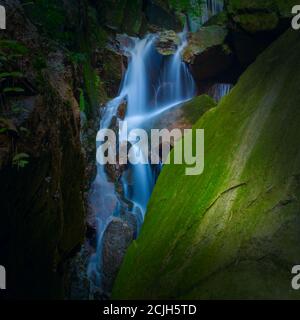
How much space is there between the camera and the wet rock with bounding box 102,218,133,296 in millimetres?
8469

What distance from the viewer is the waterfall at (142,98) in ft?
34.5

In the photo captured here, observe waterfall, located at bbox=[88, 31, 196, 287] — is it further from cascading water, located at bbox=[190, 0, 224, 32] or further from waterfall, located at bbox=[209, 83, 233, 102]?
cascading water, located at bbox=[190, 0, 224, 32]

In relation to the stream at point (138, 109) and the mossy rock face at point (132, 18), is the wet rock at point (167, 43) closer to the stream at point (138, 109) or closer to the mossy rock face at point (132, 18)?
the stream at point (138, 109)

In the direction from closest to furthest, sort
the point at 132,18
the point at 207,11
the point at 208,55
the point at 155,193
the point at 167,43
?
the point at 155,193 → the point at 208,55 → the point at 167,43 → the point at 132,18 → the point at 207,11

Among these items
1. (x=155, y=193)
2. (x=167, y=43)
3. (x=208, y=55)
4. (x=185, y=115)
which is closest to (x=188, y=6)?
(x=167, y=43)

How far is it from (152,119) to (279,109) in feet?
30.4

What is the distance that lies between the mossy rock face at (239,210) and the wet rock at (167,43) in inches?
411

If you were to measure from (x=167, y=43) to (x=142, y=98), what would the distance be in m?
3.37

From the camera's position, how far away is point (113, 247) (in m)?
8.93

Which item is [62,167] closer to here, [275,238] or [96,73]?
[275,238]

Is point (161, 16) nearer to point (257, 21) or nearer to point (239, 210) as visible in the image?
point (257, 21)

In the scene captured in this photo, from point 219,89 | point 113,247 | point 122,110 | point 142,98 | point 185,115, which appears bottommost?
point 113,247

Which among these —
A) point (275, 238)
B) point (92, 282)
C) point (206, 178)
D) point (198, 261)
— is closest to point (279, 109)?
point (206, 178)

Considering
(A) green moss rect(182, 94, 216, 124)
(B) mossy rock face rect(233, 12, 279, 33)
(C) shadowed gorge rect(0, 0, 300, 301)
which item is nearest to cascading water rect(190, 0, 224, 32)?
(A) green moss rect(182, 94, 216, 124)
